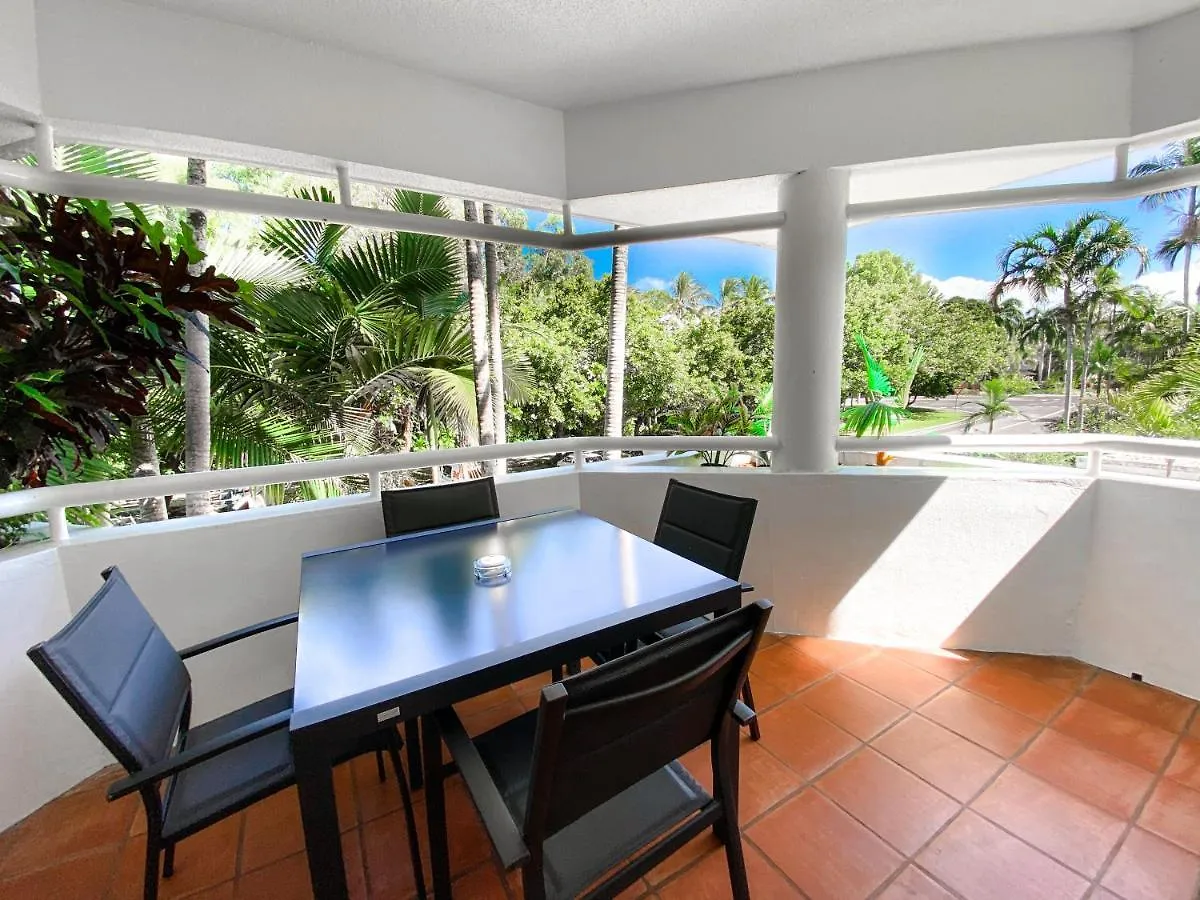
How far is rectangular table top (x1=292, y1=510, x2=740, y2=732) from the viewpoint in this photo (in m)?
1.10

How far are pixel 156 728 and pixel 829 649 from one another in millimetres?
2714

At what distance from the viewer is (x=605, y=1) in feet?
6.34

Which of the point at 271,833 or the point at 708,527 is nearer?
the point at 271,833

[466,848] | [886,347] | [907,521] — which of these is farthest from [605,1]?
[886,347]

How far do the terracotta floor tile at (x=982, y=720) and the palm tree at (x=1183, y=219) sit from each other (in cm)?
237

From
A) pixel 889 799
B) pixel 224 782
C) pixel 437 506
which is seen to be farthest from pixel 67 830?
pixel 889 799

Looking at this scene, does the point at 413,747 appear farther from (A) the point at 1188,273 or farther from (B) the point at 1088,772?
(A) the point at 1188,273

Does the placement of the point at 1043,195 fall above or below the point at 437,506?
above

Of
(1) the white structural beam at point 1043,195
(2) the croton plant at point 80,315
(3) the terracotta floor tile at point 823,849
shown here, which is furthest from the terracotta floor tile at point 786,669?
(2) the croton plant at point 80,315

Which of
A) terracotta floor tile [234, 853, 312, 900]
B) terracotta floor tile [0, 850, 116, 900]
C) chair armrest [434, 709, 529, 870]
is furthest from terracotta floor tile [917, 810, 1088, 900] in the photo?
terracotta floor tile [0, 850, 116, 900]

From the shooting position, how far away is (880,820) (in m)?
1.65

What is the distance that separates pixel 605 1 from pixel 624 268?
3.49 meters

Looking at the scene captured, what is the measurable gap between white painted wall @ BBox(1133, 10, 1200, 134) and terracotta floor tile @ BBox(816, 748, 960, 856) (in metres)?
2.89

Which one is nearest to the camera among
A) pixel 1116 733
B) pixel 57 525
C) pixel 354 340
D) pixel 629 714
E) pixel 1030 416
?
pixel 629 714
